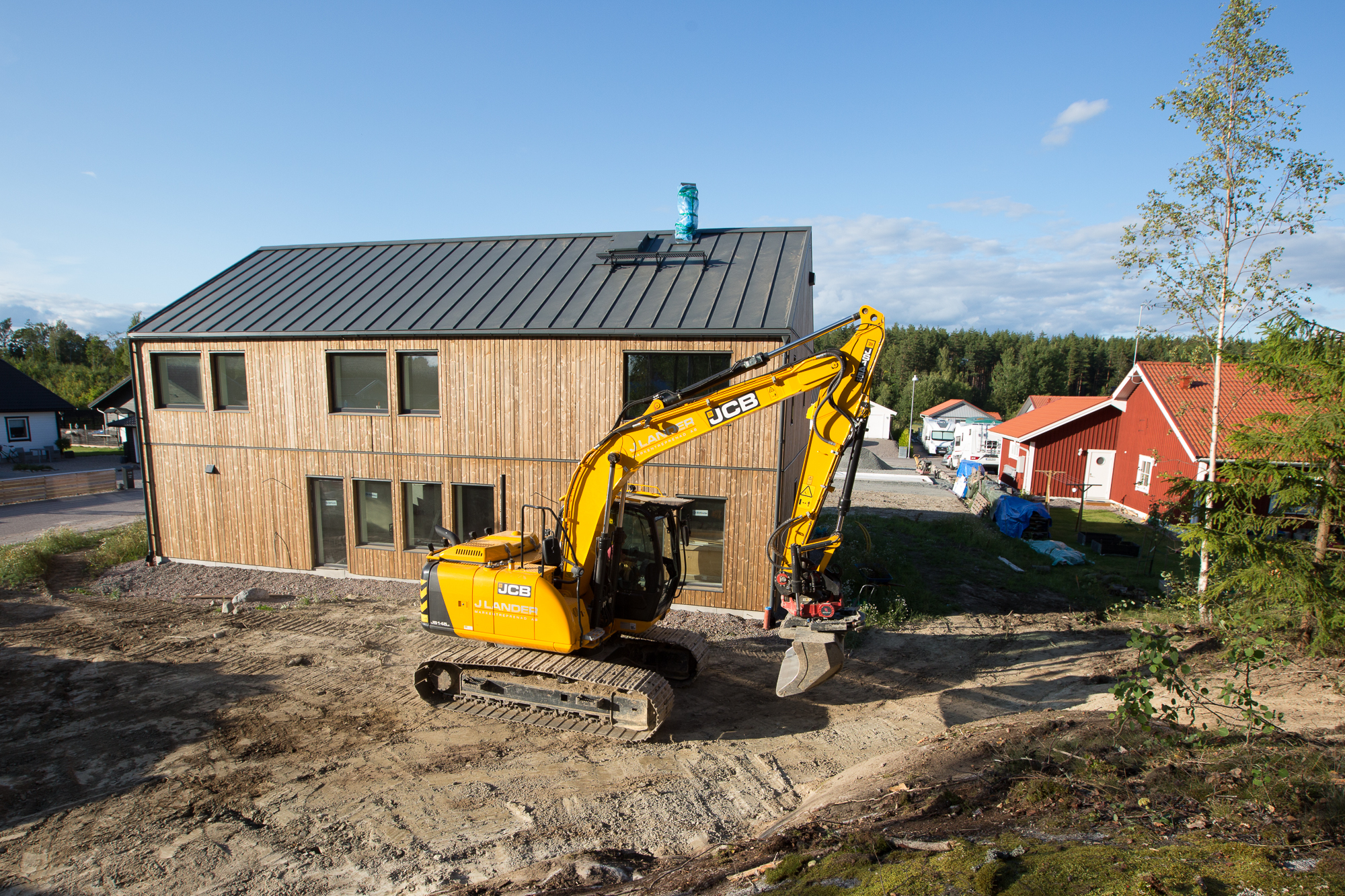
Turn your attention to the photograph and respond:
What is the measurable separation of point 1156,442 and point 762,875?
25.3 metres

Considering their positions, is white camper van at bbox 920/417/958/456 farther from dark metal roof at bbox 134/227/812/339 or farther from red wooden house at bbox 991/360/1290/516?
dark metal roof at bbox 134/227/812/339

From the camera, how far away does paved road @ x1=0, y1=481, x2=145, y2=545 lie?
20984 mm

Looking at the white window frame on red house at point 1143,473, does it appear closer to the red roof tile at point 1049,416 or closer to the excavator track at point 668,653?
the red roof tile at point 1049,416

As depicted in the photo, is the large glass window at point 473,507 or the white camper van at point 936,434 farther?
the white camper van at point 936,434

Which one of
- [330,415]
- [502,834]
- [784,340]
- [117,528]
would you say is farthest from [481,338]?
[117,528]

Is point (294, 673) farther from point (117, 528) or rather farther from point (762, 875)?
point (117, 528)

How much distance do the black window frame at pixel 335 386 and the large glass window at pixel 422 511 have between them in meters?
1.79

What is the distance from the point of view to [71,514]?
78.1ft

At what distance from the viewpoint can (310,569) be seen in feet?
50.5

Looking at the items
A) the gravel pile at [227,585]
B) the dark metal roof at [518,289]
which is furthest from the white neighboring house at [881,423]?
the gravel pile at [227,585]

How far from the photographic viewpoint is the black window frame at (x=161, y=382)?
15922 mm

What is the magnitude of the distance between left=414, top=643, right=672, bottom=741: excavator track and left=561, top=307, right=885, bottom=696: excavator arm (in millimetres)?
1576

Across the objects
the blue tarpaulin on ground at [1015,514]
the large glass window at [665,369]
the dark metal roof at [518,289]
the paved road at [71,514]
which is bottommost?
the paved road at [71,514]

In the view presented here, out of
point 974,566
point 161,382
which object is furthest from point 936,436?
point 161,382
